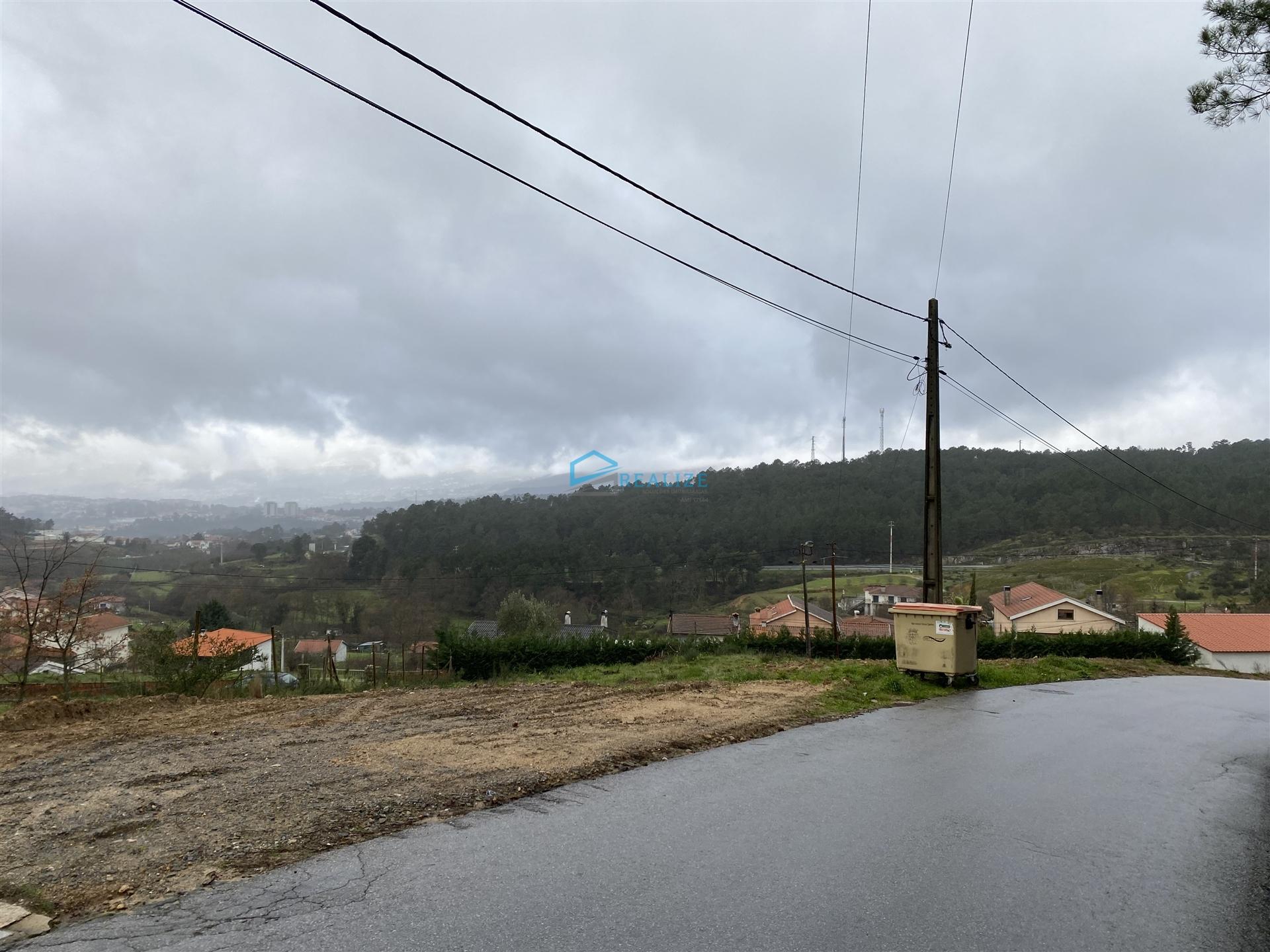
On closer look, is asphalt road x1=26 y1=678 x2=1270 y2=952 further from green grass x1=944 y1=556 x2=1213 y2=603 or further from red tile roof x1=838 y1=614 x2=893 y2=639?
green grass x1=944 y1=556 x2=1213 y2=603

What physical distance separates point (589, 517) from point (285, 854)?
68.8 m

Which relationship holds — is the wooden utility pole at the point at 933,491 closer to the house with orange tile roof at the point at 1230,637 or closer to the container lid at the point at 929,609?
the container lid at the point at 929,609

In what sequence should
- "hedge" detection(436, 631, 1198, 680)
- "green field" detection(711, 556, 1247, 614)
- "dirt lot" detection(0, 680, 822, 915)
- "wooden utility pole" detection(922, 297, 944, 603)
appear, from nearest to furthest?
"dirt lot" detection(0, 680, 822, 915) → "wooden utility pole" detection(922, 297, 944, 603) → "hedge" detection(436, 631, 1198, 680) → "green field" detection(711, 556, 1247, 614)

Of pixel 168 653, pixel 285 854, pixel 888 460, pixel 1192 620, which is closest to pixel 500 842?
pixel 285 854

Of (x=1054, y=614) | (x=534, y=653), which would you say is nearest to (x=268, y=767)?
(x=534, y=653)

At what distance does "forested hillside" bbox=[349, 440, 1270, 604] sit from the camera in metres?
62.5

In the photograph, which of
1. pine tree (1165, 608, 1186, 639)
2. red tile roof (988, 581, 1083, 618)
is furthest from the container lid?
red tile roof (988, 581, 1083, 618)

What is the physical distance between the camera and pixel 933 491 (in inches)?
612

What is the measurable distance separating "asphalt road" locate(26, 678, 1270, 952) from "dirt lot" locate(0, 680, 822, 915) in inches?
13.5

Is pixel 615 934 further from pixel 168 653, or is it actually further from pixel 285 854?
pixel 168 653

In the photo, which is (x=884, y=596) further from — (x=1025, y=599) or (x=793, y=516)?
(x=793, y=516)

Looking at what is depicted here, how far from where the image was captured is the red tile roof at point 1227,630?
41.1m

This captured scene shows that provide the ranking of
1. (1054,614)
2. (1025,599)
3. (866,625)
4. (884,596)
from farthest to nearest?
(884,596), (1025,599), (1054,614), (866,625)

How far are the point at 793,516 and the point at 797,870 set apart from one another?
62.2 m
